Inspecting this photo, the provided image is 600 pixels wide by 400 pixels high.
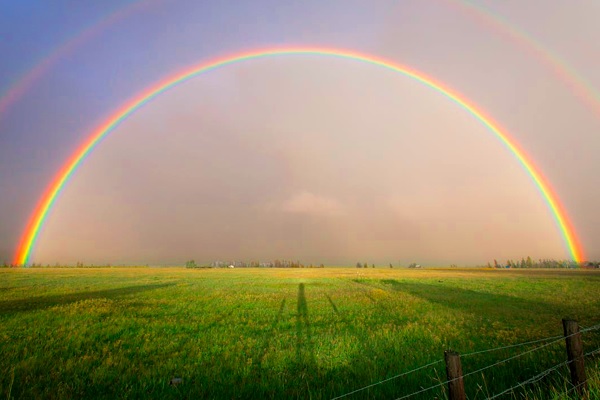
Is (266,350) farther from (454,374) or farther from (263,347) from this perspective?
(454,374)

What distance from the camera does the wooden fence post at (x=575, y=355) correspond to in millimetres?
6016

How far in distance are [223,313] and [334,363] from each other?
35.9 feet

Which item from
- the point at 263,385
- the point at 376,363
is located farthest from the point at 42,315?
the point at 376,363

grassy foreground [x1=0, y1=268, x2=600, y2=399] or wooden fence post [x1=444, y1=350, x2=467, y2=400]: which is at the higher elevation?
wooden fence post [x1=444, y1=350, x2=467, y2=400]

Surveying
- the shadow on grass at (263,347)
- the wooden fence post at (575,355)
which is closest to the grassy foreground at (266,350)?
the shadow on grass at (263,347)

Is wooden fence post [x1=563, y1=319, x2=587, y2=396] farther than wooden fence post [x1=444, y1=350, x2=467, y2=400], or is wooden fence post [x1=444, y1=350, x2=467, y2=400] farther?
wooden fence post [x1=563, y1=319, x2=587, y2=396]

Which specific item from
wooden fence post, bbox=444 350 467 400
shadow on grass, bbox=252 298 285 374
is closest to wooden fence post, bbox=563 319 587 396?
wooden fence post, bbox=444 350 467 400

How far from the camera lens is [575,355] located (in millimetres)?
6055

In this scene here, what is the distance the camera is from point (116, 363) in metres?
9.50

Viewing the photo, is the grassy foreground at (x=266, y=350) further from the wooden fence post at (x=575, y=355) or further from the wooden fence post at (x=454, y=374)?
the wooden fence post at (x=454, y=374)

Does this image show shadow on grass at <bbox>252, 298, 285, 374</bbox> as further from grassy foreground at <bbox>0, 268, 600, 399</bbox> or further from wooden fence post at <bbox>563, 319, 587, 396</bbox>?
wooden fence post at <bbox>563, 319, 587, 396</bbox>

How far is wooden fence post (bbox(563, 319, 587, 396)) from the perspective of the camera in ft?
19.7

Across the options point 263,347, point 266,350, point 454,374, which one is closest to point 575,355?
point 454,374

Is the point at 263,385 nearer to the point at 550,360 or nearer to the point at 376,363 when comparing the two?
the point at 376,363
